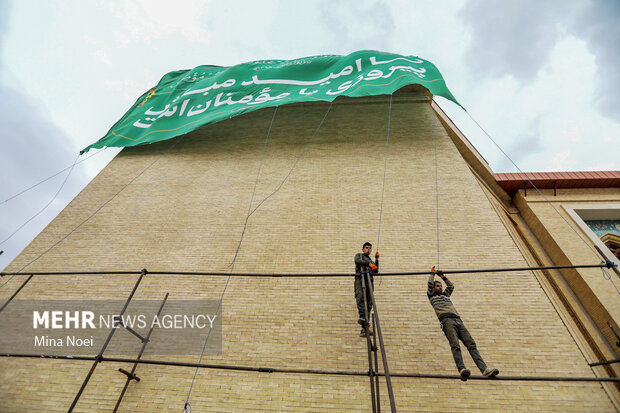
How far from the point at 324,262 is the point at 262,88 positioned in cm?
596

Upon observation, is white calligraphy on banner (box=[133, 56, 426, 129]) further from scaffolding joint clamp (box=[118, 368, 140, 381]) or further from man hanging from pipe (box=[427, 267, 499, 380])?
scaffolding joint clamp (box=[118, 368, 140, 381])

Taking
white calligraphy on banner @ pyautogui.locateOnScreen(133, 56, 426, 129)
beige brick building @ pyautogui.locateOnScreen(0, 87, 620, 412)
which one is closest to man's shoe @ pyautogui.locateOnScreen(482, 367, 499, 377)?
beige brick building @ pyautogui.locateOnScreen(0, 87, 620, 412)

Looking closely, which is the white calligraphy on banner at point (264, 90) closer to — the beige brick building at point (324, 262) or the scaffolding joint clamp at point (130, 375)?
the beige brick building at point (324, 262)

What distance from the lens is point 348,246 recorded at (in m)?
6.43

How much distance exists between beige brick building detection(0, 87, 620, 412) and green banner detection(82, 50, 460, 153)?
0.80m

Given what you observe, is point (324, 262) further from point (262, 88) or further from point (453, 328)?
point (262, 88)

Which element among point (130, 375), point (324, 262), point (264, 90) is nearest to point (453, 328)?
point (324, 262)

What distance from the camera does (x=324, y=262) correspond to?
619cm

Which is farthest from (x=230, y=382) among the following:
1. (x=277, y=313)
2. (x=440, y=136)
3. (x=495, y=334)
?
(x=440, y=136)

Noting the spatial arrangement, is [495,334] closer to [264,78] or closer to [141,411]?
[141,411]

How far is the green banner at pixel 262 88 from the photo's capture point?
8242 millimetres

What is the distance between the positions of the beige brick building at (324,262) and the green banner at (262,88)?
0.80 metres

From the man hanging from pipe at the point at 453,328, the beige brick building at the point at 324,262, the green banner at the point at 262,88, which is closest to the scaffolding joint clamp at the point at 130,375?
the beige brick building at the point at 324,262

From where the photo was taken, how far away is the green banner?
8.24 meters
